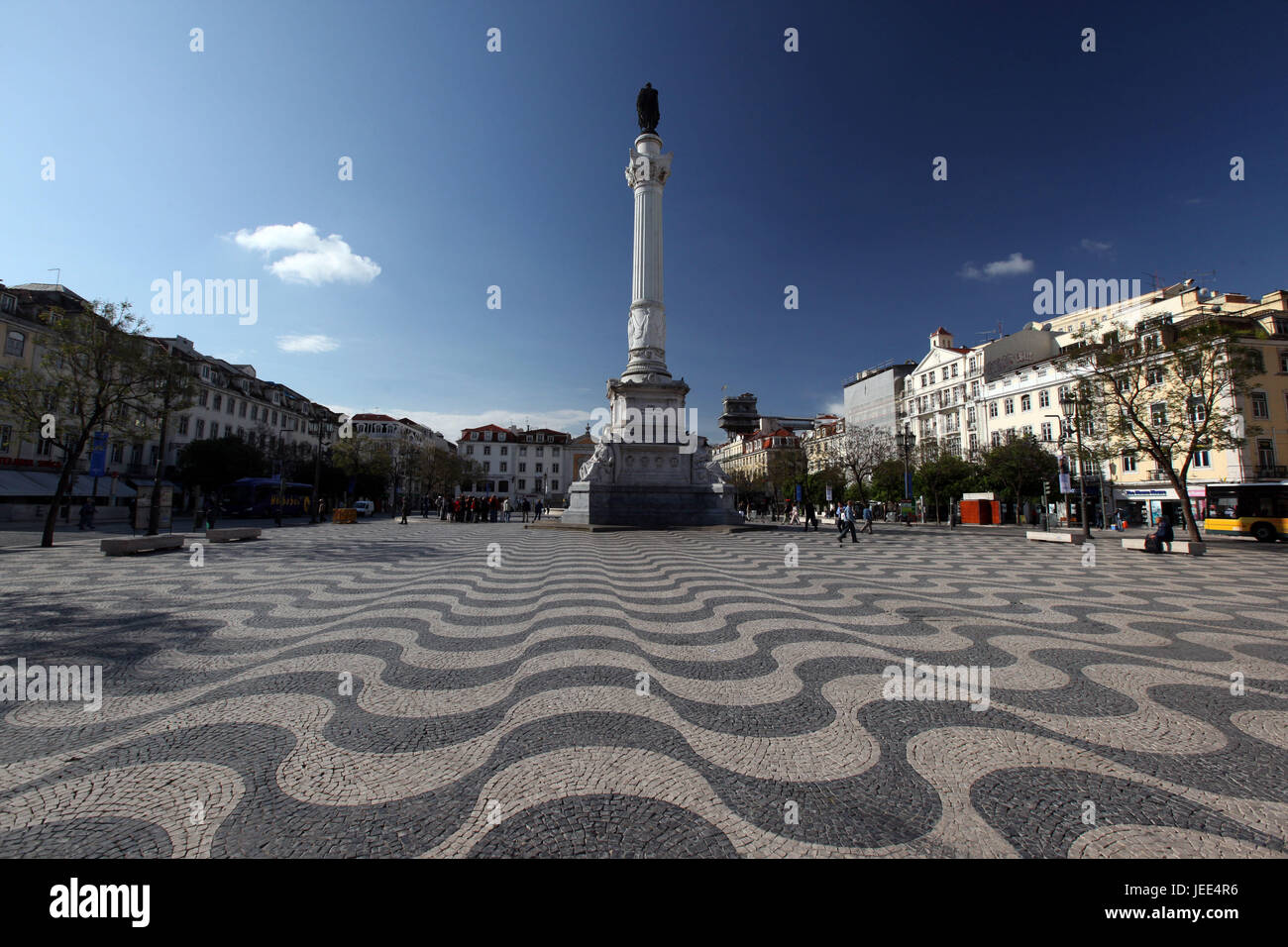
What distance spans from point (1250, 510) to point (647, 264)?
91.5 feet

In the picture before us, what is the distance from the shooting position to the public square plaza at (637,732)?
76.9 inches

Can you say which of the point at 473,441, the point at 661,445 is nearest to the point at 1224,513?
the point at 661,445

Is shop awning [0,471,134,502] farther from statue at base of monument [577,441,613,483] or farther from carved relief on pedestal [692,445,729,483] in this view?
carved relief on pedestal [692,445,729,483]

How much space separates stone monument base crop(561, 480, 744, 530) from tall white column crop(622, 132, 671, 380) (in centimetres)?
569

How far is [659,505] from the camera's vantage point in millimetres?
23750

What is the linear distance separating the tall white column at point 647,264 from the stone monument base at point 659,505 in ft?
18.7

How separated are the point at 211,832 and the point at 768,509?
58553 millimetres

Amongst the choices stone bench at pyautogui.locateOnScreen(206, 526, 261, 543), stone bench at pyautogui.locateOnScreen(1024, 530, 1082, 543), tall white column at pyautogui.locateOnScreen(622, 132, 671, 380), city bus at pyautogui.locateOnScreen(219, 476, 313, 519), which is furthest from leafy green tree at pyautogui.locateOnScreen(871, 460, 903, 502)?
city bus at pyautogui.locateOnScreen(219, 476, 313, 519)

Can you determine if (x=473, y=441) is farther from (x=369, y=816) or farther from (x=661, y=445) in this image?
(x=369, y=816)

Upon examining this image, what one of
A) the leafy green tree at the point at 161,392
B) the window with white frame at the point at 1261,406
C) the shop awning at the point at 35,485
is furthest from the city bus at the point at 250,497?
the window with white frame at the point at 1261,406

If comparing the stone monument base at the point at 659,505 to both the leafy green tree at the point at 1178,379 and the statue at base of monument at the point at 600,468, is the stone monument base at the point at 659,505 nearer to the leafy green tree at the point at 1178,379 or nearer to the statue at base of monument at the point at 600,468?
the statue at base of monument at the point at 600,468

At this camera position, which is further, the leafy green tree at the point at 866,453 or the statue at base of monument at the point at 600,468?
the leafy green tree at the point at 866,453

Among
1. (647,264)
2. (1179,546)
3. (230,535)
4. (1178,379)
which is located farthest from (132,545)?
(1178,379)
